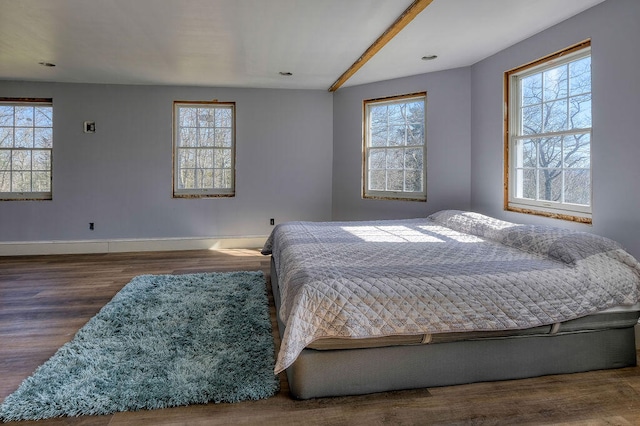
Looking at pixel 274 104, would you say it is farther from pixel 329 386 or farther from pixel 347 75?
pixel 329 386

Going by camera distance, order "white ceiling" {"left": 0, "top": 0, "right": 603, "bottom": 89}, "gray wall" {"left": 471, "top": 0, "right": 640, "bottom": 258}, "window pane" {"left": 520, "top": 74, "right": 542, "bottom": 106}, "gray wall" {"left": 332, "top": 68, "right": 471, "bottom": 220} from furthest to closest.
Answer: "gray wall" {"left": 332, "top": 68, "right": 471, "bottom": 220}, "window pane" {"left": 520, "top": 74, "right": 542, "bottom": 106}, "white ceiling" {"left": 0, "top": 0, "right": 603, "bottom": 89}, "gray wall" {"left": 471, "top": 0, "right": 640, "bottom": 258}

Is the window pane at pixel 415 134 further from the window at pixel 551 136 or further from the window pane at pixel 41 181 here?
the window pane at pixel 41 181

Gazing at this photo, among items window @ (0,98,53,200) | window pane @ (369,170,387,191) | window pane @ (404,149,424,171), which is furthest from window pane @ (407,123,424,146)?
window @ (0,98,53,200)

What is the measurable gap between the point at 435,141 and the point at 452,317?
328 cm

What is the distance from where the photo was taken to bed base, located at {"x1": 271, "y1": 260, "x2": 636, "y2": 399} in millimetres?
1778

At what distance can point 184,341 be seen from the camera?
2.32 m

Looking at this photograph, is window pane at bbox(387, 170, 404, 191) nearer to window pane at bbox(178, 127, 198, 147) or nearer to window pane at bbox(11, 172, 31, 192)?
window pane at bbox(178, 127, 198, 147)

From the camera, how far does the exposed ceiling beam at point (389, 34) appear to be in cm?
281

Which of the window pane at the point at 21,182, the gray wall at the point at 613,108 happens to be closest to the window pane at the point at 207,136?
the window pane at the point at 21,182

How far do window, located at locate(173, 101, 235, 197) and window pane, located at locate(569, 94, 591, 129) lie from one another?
13.6 feet

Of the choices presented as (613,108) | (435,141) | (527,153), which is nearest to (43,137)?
(435,141)

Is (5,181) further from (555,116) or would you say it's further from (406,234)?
(555,116)

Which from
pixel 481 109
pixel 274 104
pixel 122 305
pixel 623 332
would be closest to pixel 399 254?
pixel 623 332

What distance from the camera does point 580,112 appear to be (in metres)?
A: 3.03
